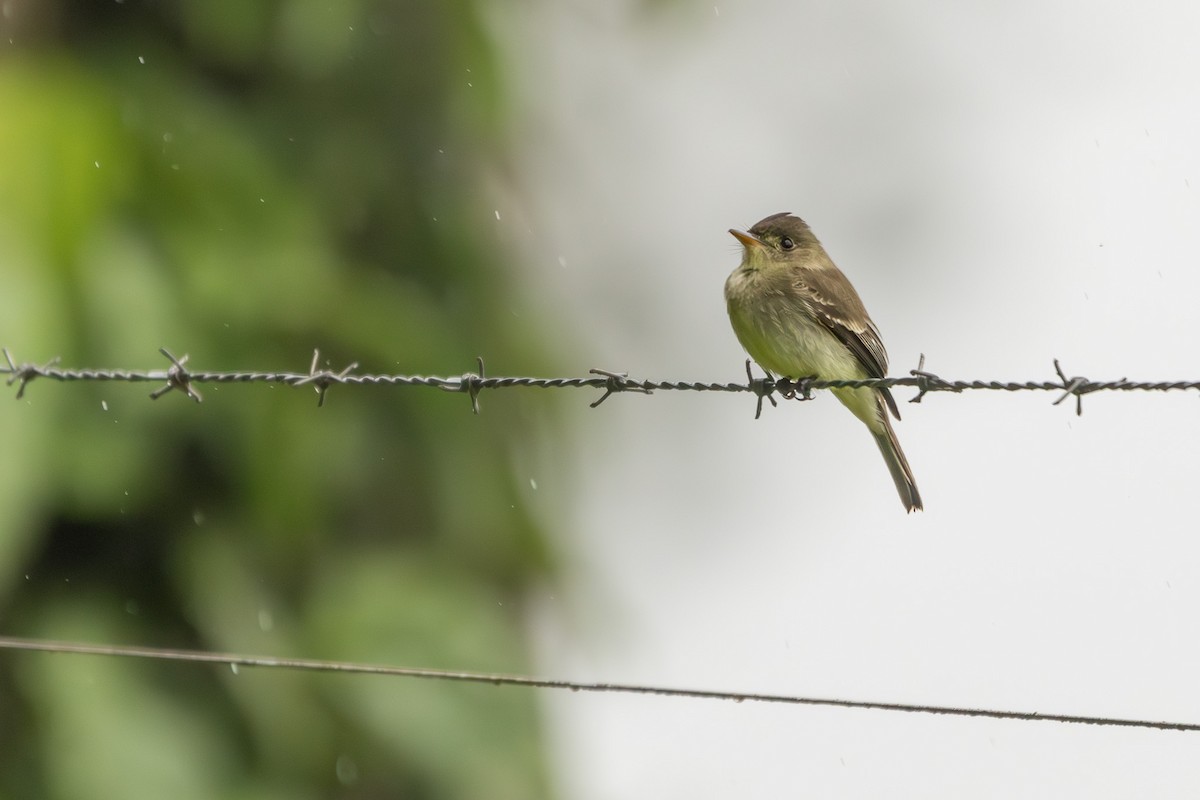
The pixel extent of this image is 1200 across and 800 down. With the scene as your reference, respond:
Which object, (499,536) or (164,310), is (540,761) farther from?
(164,310)

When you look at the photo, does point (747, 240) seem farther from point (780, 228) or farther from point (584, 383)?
point (584, 383)

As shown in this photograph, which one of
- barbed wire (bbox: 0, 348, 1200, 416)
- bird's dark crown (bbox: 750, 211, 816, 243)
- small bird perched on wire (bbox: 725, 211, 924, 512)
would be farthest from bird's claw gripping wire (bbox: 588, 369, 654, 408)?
bird's dark crown (bbox: 750, 211, 816, 243)

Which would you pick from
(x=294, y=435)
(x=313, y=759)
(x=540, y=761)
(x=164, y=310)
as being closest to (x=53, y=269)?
(x=164, y=310)

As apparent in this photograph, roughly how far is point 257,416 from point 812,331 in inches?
93.2

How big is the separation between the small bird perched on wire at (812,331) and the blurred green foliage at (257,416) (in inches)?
67.9

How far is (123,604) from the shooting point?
648 centimetres

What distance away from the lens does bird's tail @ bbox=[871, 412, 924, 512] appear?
17.7ft

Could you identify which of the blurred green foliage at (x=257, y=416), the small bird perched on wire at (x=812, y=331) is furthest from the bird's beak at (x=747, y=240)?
the blurred green foliage at (x=257, y=416)

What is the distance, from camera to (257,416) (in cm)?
645

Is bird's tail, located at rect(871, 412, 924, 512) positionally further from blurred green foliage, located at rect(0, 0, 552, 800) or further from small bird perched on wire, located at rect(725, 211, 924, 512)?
blurred green foliage, located at rect(0, 0, 552, 800)

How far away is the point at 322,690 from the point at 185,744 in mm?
596

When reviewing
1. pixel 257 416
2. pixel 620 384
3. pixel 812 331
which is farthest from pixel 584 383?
pixel 257 416

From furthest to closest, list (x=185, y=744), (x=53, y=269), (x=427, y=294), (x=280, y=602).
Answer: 1. (x=427, y=294)
2. (x=280, y=602)
3. (x=185, y=744)
4. (x=53, y=269)

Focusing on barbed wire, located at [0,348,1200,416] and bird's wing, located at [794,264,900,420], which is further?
bird's wing, located at [794,264,900,420]
